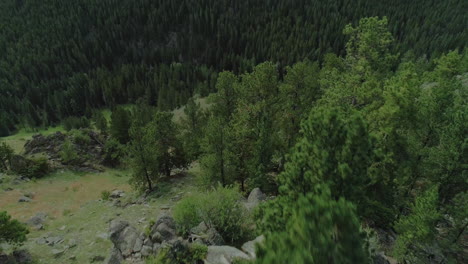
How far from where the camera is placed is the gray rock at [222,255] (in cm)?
1481

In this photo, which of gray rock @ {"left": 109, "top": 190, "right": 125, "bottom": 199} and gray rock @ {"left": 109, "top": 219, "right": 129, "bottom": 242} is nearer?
gray rock @ {"left": 109, "top": 219, "right": 129, "bottom": 242}

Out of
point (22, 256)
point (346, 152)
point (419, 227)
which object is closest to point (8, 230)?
point (22, 256)

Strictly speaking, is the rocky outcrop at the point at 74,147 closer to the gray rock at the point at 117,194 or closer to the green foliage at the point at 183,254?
the gray rock at the point at 117,194

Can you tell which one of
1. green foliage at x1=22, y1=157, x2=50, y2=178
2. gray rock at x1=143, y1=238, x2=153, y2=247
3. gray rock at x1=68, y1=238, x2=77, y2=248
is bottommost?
green foliage at x1=22, y1=157, x2=50, y2=178

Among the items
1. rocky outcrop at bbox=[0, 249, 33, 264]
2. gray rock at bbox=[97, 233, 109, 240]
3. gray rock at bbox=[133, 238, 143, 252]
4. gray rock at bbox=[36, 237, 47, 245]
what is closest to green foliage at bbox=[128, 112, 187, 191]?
gray rock at bbox=[97, 233, 109, 240]

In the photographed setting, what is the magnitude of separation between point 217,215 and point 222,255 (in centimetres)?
426

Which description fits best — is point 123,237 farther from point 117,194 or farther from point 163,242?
point 117,194

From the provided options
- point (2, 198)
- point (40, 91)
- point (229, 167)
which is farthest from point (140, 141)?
point (40, 91)

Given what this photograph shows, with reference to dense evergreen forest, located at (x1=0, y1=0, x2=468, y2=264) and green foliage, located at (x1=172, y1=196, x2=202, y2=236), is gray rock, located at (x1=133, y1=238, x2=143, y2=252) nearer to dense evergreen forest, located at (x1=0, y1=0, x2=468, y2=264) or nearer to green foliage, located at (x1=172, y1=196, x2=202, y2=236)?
dense evergreen forest, located at (x1=0, y1=0, x2=468, y2=264)

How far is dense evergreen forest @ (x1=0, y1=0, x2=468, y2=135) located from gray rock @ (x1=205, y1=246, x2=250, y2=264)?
97.2 meters

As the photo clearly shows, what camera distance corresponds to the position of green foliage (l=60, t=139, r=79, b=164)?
53.8m

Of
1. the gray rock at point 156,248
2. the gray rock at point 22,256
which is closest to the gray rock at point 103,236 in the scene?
the gray rock at point 22,256

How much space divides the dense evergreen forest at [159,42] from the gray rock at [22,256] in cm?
8773

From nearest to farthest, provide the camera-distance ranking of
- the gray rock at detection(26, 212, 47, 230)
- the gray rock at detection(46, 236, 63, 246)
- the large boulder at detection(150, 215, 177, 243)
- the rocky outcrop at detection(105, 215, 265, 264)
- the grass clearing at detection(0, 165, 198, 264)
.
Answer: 1. the rocky outcrop at detection(105, 215, 265, 264)
2. the large boulder at detection(150, 215, 177, 243)
3. the grass clearing at detection(0, 165, 198, 264)
4. the gray rock at detection(46, 236, 63, 246)
5. the gray rock at detection(26, 212, 47, 230)
